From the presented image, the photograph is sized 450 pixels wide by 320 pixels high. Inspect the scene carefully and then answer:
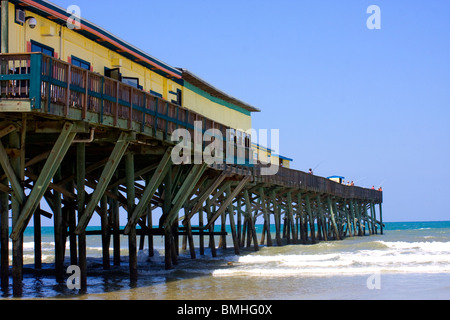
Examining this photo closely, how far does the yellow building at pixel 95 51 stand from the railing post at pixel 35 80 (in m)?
2.31

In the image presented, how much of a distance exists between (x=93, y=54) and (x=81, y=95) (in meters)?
4.90

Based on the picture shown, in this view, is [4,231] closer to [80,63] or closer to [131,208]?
[131,208]

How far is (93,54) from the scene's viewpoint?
19.7 metres

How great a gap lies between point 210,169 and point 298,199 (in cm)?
1692

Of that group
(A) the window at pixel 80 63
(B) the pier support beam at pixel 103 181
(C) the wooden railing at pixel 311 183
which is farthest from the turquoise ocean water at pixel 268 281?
(C) the wooden railing at pixel 311 183

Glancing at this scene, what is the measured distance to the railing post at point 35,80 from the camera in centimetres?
1338

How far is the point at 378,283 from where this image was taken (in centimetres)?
1895

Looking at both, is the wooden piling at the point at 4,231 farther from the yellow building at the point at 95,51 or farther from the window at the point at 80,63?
the window at the point at 80,63

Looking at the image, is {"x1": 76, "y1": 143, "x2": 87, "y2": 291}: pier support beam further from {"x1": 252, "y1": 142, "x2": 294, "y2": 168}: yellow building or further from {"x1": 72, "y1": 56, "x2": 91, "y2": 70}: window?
{"x1": 252, "y1": 142, "x2": 294, "y2": 168}: yellow building

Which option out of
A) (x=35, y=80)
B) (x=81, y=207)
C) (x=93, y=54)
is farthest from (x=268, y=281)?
(x=35, y=80)
